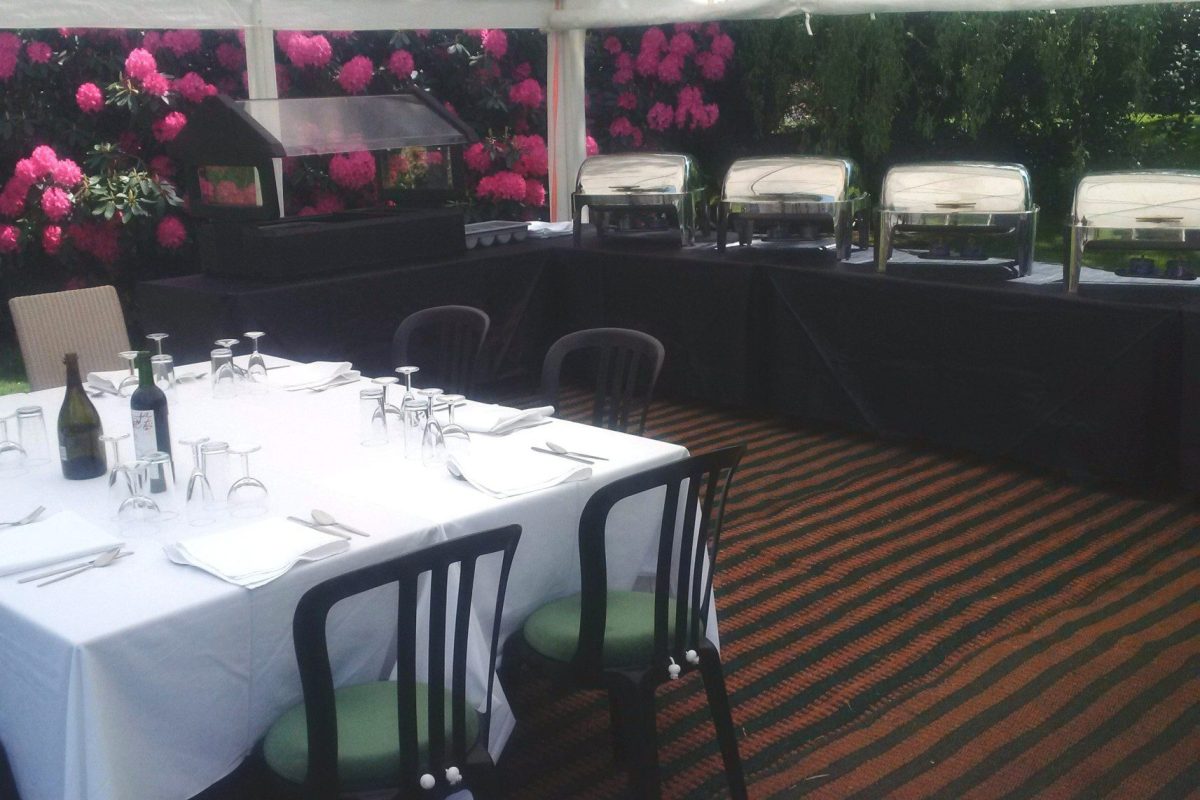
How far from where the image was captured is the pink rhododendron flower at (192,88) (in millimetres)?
5941

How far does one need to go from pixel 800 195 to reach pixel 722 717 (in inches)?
116

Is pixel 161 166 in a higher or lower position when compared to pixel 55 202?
higher

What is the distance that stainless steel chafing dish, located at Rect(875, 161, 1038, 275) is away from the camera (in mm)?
4387

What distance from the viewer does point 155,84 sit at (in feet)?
19.2

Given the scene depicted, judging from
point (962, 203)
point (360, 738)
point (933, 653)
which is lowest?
point (933, 653)

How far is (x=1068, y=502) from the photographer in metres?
4.18

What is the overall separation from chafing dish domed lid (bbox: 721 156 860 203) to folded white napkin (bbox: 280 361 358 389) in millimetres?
2252

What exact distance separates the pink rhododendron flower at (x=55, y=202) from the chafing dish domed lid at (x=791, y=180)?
300 cm

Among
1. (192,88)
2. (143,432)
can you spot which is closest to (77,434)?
(143,432)

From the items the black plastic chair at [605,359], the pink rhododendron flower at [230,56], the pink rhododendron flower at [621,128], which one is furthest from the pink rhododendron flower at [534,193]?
the black plastic chair at [605,359]

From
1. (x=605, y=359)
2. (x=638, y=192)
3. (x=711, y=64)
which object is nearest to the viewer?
(x=605, y=359)

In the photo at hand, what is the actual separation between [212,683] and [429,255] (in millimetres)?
3529

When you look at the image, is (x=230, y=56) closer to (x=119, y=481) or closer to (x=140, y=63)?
(x=140, y=63)

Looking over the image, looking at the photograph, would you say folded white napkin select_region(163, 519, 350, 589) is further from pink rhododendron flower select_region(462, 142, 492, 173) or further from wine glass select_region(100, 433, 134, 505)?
pink rhododendron flower select_region(462, 142, 492, 173)
